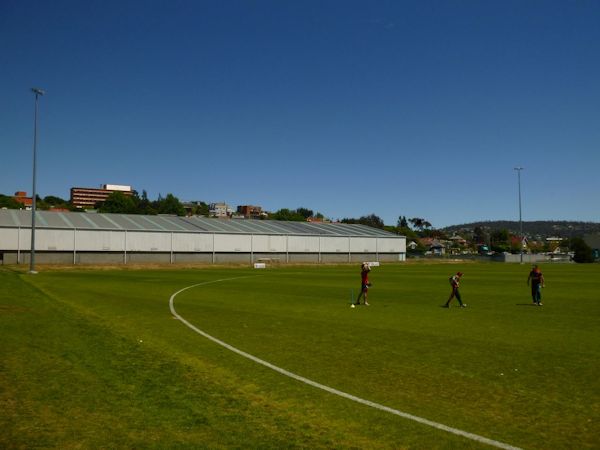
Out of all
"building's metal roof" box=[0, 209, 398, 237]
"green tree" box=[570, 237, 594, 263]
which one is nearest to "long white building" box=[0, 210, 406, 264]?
"building's metal roof" box=[0, 209, 398, 237]

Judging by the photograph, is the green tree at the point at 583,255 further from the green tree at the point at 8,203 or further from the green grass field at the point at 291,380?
the green tree at the point at 8,203

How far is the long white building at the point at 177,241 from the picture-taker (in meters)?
72.1

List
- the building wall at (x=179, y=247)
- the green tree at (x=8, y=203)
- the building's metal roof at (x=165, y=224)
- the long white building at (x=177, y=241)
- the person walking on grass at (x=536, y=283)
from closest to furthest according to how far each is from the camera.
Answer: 1. the person walking on grass at (x=536, y=283)
2. the building wall at (x=179, y=247)
3. the long white building at (x=177, y=241)
4. the building's metal roof at (x=165, y=224)
5. the green tree at (x=8, y=203)

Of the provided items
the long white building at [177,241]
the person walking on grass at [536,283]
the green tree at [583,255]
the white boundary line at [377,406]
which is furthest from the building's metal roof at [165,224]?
the white boundary line at [377,406]

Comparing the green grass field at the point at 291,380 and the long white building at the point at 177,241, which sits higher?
the long white building at the point at 177,241

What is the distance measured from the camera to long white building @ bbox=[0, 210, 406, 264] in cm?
7206

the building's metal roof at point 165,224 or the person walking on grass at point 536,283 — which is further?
the building's metal roof at point 165,224

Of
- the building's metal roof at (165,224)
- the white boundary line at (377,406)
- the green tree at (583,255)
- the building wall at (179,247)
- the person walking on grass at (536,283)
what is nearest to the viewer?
the white boundary line at (377,406)

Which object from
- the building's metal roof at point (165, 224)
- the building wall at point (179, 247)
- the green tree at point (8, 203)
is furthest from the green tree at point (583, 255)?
the green tree at point (8, 203)

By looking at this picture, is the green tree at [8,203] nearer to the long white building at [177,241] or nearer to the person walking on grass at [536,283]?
the long white building at [177,241]

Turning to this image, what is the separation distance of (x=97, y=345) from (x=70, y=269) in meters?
54.1

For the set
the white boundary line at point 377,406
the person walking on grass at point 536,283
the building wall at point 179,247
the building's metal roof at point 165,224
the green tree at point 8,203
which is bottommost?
the white boundary line at point 377,406

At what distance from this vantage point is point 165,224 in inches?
3425

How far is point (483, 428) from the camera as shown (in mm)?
8039
